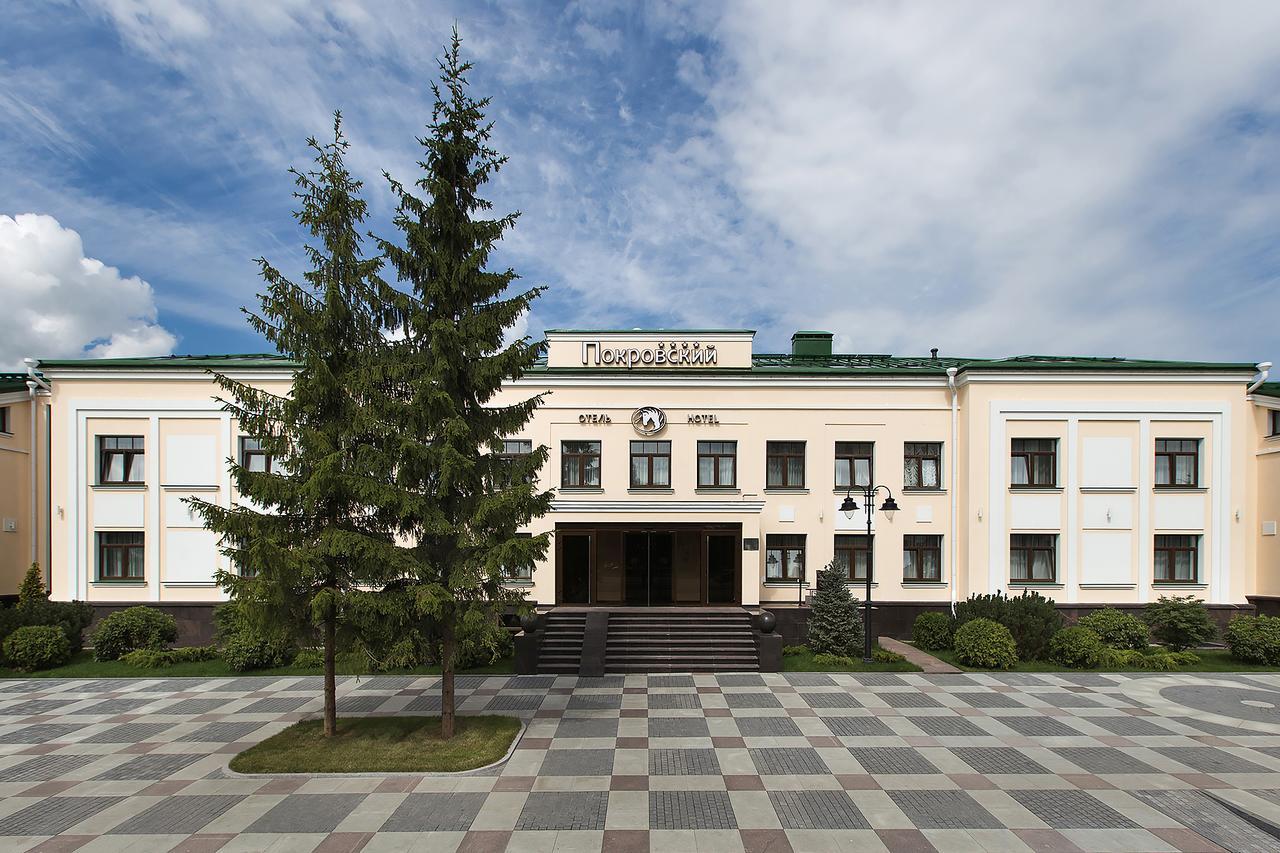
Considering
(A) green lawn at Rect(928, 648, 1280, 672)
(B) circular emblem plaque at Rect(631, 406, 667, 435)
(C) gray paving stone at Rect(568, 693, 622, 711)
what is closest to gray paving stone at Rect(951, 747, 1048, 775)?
(A) green lawn at Rect(928, 648, 1280, 672)

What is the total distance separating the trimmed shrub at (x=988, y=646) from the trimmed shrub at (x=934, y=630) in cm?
169

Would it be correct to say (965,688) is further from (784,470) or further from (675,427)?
(675,427)

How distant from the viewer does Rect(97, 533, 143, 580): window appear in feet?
72.3

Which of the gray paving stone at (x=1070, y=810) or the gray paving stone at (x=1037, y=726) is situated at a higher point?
the gray paving stone at (x=1070, y=810)

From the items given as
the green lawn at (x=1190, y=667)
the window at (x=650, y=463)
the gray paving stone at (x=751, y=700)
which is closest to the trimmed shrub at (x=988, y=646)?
the green lawn at (x=1190, y=667)

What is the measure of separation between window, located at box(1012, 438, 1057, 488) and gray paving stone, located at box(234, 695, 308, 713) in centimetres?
2341

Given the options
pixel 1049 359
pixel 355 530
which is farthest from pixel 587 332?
pixel 1049 359

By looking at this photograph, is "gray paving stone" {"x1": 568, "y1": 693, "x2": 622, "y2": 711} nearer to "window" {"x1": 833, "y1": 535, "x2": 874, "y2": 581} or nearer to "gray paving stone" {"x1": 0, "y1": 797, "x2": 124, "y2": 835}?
"gray paving stone" {"x1": 0, "y1": 797, "x2": 124, "y2": 835}

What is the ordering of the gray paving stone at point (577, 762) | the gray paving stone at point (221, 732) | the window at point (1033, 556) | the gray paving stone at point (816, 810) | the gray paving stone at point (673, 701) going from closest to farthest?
the gray paving stone at point (816, 810)
the gray paving stone at point (577, 762)
the gray paving stone at point (221, 732)
the gray paving stone at point (673, 701)
the window at point (1033, 556)

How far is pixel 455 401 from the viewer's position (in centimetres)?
1229

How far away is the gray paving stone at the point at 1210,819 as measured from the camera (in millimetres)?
8945

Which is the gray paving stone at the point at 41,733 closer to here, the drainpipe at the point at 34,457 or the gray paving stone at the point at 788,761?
the drainpipe at the point at 34,457

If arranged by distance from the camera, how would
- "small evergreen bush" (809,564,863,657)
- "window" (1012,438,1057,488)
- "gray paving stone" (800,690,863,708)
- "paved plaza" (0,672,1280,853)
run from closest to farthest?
1. "paved plaza" (0,672,1280,853)
2. "gray paving stone" (800,690,863,708)
3. "small evergreen bush" (809,564,863,657)
4. "window" (1012,438,1057,488)

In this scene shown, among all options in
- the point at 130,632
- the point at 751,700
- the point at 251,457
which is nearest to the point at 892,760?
the point at 751,700
